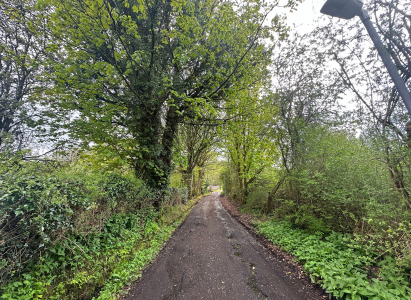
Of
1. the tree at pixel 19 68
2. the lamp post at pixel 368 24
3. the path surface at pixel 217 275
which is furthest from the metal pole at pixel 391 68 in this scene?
the tree at pixel 19 68

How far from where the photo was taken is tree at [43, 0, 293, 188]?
4.39 meters

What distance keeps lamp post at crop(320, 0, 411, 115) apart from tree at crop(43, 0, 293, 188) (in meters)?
2.32

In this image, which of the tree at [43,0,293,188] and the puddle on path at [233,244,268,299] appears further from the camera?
the tree at [43,0,293,188]

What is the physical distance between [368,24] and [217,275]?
6035 millimetres

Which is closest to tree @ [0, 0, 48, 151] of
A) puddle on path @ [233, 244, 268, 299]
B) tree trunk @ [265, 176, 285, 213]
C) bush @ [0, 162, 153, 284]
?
bush @ [0, 162, 153, 284]

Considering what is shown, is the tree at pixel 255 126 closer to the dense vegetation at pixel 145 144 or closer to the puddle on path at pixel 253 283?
the dense vegetation at pixel 145 144

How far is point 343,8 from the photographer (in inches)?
115

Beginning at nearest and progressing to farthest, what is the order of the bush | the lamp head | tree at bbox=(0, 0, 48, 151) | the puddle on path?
1. the bush
2. the lamp head
3. the puddle on path
4. tree at bbox=(0, 0, 48, 151)

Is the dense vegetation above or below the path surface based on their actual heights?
above

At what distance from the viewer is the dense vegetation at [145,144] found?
107 inches

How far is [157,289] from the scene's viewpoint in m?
3.27

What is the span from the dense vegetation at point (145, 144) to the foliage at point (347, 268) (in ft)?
0.11

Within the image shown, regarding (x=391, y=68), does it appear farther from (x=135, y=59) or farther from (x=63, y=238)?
(x=63, y=238)

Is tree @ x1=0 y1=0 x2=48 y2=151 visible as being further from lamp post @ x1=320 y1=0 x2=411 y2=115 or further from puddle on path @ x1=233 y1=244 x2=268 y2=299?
lamp post @ x1=320 y1=0 x2=411 y2=115
